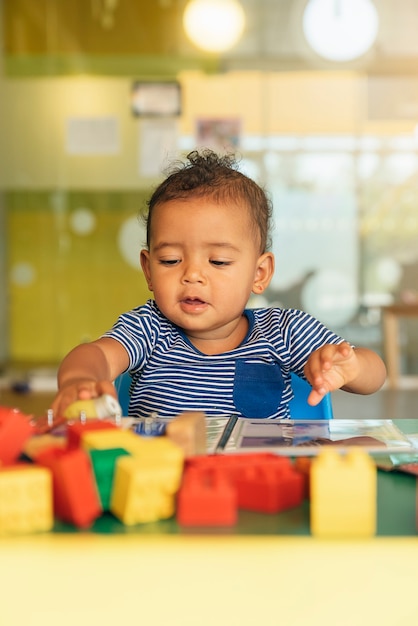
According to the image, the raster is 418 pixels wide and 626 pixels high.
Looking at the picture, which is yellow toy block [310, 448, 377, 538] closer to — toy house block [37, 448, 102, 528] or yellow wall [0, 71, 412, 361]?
toy house block [37, 448, 102, 528]

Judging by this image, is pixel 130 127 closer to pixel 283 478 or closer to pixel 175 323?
pixel 175 323

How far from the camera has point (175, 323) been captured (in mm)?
1354

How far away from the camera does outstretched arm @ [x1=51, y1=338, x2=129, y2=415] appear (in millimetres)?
888

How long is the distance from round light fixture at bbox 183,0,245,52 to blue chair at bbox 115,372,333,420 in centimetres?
461

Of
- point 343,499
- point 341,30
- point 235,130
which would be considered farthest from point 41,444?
point 341,30

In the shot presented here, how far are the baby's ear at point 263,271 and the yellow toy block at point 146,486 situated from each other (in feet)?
2.92

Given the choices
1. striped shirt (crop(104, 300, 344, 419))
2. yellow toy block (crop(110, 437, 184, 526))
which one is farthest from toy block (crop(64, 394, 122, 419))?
striped shirt (crop(104, 300, 344, 419))

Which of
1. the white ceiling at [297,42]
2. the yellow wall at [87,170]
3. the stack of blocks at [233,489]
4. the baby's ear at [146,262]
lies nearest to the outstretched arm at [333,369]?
the stack of blocks at [233,489]

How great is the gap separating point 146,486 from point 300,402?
855mm

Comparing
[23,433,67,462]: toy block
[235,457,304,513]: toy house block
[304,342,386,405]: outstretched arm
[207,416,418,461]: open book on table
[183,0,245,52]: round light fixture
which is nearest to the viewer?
[235,457,304,513]: toy house block

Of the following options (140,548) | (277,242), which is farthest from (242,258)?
(277,242)

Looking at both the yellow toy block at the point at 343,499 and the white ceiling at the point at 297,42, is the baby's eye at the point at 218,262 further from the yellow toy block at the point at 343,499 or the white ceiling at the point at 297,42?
the white ceiling at the point at 297,42

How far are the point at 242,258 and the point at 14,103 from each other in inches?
184

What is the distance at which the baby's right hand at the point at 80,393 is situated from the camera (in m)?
0.88
